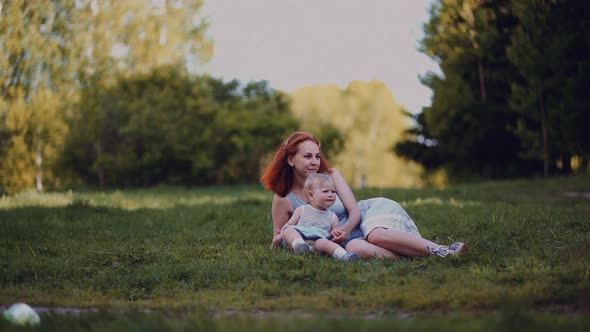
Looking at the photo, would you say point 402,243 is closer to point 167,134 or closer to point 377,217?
point 377,217

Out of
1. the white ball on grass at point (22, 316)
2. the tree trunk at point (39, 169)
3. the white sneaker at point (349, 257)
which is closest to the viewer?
the white ball on grass at point (22, 316)

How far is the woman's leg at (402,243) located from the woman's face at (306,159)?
1151 millimetres

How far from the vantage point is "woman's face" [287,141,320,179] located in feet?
21.7

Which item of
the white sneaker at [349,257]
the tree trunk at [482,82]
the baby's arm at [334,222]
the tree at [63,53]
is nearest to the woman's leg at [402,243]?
the white sneaker at [349,257]

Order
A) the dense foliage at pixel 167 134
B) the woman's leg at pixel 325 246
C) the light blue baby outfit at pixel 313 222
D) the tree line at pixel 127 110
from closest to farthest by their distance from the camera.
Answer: the woman's leg at pixel 325 246 < the light blue baby outfit at pixel 313 222 < the tree line at pixel 127 110 < the dense foliage at pixel 167 134

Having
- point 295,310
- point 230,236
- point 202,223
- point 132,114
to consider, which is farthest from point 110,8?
point 295,310

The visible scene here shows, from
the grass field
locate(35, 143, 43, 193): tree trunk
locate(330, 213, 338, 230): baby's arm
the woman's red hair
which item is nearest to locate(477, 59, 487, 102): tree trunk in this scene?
the grass field

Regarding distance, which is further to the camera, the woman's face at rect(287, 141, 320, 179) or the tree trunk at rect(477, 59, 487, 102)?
the tree trunk at rect(477, 59, 487, 102)

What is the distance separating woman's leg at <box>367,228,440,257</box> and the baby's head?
63 centimetres

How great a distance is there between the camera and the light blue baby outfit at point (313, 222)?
20.3ft

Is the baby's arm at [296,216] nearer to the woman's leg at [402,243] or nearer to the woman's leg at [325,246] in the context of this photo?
the woman's leg at [325,246]

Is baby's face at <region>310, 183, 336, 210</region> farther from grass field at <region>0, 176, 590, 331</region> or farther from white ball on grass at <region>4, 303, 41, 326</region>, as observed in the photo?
white ball on grass at <region>4, 303, 41, 326</region>

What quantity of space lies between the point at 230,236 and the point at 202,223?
1.53 m

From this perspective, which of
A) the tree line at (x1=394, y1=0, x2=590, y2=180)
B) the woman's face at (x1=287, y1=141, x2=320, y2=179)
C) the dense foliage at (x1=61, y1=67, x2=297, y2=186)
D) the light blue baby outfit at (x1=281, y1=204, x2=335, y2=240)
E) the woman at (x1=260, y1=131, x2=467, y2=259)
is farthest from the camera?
the dense foliage at (x1=61, y1=67, x2=297, y2=186)
